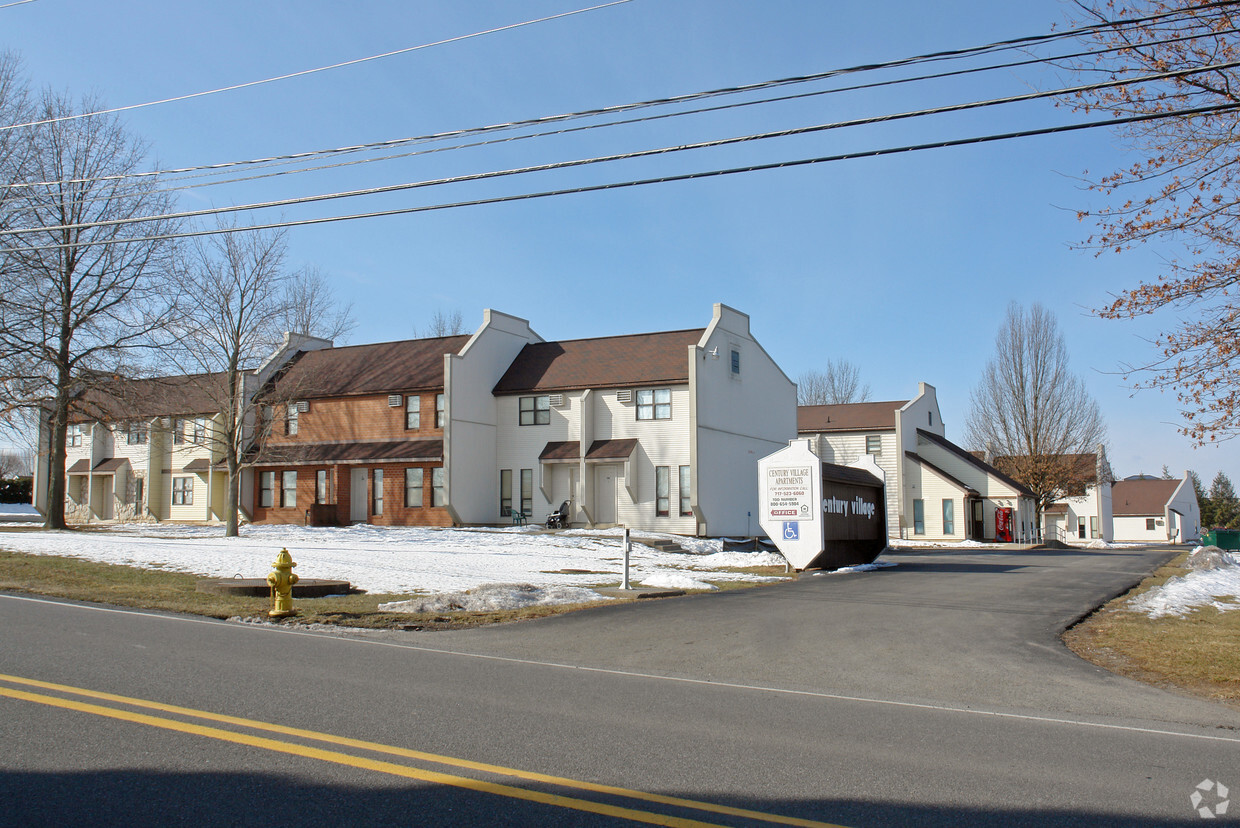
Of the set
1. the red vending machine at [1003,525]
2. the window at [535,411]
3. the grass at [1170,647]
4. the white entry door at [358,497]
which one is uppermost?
the window at [535,411]

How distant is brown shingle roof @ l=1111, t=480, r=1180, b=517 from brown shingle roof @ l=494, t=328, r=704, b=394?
55.6 m

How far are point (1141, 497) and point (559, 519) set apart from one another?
211 ft

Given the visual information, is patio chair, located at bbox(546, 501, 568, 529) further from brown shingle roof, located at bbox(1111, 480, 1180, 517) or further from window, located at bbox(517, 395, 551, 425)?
brown shingle roof, located at bbox(1111, 480, 1180, 517)

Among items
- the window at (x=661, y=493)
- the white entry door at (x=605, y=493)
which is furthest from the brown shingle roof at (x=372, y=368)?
the window at (x=661, y=493)

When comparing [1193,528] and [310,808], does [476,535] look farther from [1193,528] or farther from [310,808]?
[1193,528]

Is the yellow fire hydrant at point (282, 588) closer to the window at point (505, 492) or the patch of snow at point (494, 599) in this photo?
the patch of snow at point (494, 599)

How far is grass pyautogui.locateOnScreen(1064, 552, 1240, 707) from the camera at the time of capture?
31.8 feet

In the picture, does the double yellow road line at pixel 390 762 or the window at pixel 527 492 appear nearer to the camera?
the double yellow road line at pixel 390 762

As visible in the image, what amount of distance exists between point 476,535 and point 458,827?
2780 cm

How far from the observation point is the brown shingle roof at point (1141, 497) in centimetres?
7694

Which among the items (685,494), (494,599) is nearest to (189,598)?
(494,599)

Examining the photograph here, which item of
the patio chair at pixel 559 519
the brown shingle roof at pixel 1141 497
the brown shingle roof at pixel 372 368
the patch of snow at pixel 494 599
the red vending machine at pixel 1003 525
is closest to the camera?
the patch of snow at pixel 494 599

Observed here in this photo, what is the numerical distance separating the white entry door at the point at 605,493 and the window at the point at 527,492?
10.0 feet

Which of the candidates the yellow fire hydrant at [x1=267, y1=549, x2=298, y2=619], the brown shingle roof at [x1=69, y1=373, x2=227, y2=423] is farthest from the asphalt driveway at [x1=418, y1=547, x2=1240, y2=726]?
the brown shingle roof at [x1=69, y1=373, x2=227, y2=423]
